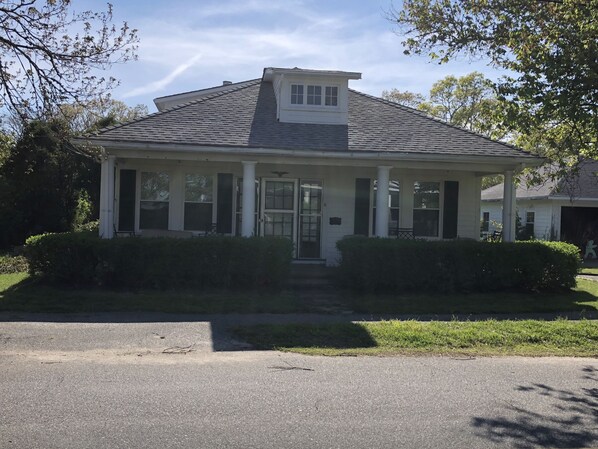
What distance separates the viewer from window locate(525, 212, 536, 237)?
2631cm

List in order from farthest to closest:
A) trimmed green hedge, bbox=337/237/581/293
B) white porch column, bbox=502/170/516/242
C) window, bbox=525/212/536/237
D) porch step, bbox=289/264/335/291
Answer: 1. window, bbox=525/212/536/237
2. white porch column, bbox=502/170/516/242
3. porch step, bbox=289/264/335/291
4. trimmed green hedge, bbox=337/237/581/293

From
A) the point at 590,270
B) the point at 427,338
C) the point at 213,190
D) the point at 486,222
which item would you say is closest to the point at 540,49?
the point at 427,338

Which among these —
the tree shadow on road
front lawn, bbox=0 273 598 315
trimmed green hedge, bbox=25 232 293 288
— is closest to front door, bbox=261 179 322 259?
trimmed green hedge, bbox=25 232 293 288

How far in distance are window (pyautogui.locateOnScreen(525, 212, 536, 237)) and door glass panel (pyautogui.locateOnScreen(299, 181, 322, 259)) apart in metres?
14.9

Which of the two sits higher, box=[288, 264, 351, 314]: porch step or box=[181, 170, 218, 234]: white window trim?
box=[181, 170, 218, 234]: white window trim

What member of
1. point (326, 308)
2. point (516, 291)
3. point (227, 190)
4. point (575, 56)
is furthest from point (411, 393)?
point (227, 190)

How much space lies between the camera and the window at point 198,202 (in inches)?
575

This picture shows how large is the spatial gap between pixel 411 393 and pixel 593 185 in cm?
2311

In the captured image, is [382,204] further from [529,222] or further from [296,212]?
[529,222]

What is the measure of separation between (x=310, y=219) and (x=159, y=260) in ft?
15.8

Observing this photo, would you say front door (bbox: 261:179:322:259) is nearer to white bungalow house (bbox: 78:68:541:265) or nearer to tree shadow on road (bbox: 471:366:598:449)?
white bungalow house (bbox: 78:68:541:265)

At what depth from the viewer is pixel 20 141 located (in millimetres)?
21516

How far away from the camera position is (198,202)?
14625 mm

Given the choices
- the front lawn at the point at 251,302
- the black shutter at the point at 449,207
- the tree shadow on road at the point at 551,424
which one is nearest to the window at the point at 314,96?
the black shutter at the point at 449,207
